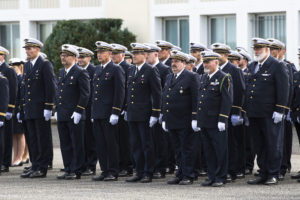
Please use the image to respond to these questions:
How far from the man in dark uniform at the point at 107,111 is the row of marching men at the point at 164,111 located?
2cm

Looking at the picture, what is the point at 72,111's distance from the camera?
13.7 meters

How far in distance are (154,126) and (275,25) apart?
43.5ft

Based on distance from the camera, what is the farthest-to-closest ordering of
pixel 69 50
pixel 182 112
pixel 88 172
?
pixel 88 172 < pixel 69 50 < pixel 182 112

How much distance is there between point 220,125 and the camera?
12391mm

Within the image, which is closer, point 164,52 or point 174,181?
point 174,181

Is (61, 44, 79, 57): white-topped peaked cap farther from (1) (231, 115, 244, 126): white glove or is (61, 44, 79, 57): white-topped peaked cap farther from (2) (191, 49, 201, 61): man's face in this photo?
(1) (231, 115, 244, 126): white glove

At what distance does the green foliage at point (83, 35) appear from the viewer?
28016mm

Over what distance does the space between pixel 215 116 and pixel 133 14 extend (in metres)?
17.5

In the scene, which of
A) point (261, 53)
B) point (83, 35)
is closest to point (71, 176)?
point (261, 53)

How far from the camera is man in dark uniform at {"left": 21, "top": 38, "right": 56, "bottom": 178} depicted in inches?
554

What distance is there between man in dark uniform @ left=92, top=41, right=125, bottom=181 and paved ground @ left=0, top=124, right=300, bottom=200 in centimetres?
31

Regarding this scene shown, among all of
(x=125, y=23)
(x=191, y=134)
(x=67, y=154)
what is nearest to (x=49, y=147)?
(x=67, y=154)

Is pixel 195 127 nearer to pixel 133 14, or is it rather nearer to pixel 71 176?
pixel 71 176

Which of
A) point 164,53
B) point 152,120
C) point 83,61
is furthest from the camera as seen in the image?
point 83,61
